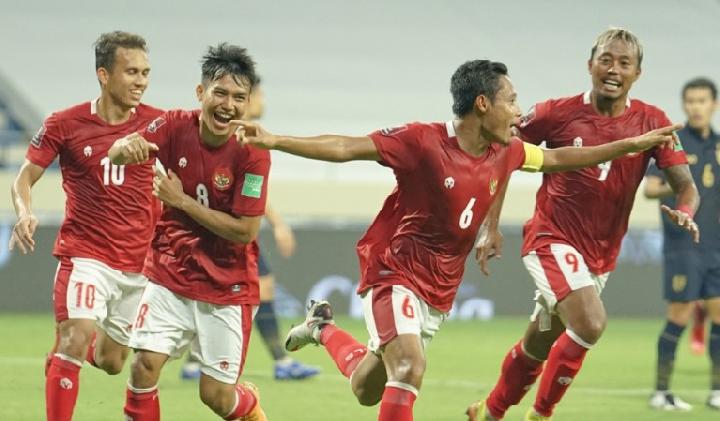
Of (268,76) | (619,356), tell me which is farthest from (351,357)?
(268,76)

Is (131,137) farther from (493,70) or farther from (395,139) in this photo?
(493,70)

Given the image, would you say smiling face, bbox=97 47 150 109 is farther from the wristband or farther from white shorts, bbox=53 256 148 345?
the wristband

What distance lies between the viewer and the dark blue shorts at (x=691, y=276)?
29.5ft

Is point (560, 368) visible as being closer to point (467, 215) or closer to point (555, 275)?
point (555, 275)

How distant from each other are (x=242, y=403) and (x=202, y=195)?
107 cm

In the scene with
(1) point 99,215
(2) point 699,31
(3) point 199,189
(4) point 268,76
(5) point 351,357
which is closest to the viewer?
(3) point 199,189

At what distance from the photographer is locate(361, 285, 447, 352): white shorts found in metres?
5.89

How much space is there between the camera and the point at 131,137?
223 inches

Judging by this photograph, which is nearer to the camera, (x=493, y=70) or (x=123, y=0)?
(x=493, y=70)

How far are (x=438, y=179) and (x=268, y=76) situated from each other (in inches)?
600

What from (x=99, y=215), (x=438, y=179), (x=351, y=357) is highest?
(x=438, y=179)

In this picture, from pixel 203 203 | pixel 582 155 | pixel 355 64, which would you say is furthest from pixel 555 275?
pixel 355 64

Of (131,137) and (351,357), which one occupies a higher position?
(131,137)

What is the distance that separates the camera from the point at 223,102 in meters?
5.99
